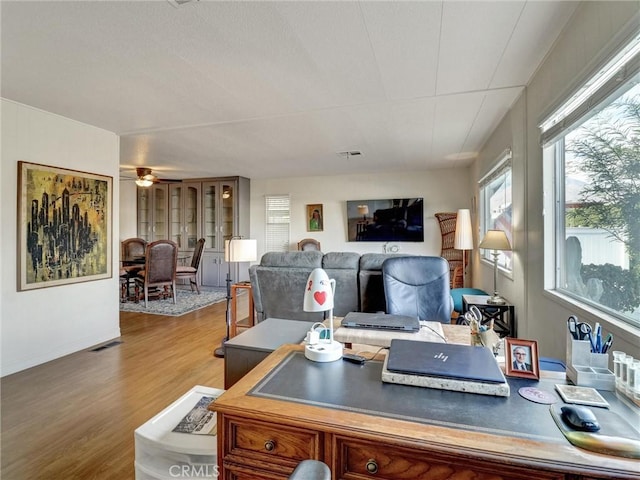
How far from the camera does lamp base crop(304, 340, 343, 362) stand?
108 centimetres

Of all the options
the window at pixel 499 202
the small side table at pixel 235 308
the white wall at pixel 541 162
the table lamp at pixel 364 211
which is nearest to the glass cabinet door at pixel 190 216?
the table lamp at pixel 364 211

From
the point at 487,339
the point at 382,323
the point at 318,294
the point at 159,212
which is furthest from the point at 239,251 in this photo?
the point at 159,212

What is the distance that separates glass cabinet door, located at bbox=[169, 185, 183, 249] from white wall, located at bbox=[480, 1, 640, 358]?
6.30 meters

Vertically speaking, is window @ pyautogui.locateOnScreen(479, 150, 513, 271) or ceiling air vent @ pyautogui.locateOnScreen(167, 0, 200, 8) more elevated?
ceiling air vent @ pyautogui.locateOnScreen(167, 0, 200, 8)

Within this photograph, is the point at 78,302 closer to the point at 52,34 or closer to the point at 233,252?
the point at 233,252

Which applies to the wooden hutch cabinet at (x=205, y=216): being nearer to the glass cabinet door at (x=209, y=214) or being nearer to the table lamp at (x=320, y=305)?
the glass cabinet door at (x=209, y=214)

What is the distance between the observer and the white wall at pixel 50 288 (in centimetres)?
265

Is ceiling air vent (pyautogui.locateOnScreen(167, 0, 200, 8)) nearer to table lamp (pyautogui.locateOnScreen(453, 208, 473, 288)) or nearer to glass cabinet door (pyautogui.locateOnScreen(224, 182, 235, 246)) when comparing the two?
table lamp (pyautogui.locateOnScreen(453, 208, 473, 288))

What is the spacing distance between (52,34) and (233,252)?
6.92 ft

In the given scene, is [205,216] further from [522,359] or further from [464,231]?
[522,359]

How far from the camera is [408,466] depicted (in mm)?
711

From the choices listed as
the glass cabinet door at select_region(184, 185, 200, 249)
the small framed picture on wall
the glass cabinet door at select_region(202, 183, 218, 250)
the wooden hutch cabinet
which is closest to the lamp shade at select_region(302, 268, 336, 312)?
the small framed picture on wall

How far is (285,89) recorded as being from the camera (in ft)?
8.21

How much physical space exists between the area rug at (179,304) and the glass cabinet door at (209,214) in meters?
1.18
